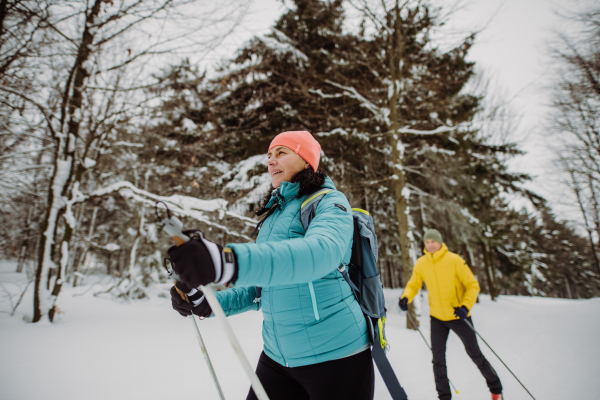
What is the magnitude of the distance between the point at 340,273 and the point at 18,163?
7566 mm

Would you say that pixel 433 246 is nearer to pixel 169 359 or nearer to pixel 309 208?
pixel 309 208

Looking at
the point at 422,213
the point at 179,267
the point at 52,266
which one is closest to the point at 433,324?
the point at 179,267

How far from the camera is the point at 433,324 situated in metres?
3.84

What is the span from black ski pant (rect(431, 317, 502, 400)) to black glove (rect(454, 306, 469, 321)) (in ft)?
0.37

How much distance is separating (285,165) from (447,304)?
334 cm

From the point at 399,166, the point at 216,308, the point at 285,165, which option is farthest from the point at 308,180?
the point at 399,166

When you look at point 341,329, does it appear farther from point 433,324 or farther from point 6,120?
point 6,120

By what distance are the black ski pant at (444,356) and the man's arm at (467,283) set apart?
0.28 m

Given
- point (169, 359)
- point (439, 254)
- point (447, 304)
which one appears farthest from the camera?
point (169, 359)

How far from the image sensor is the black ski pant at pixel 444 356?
134 inches

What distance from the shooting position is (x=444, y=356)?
3582 mm

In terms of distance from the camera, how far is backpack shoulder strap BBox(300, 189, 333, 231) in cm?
130

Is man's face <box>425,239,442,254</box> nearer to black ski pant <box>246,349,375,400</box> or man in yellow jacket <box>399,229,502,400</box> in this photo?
man in yellow jacket <box>399,229,502,400</box>

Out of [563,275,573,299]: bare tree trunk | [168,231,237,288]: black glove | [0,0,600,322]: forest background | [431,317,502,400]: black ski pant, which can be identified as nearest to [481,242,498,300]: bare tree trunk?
[0,0,600,322]: forest background
